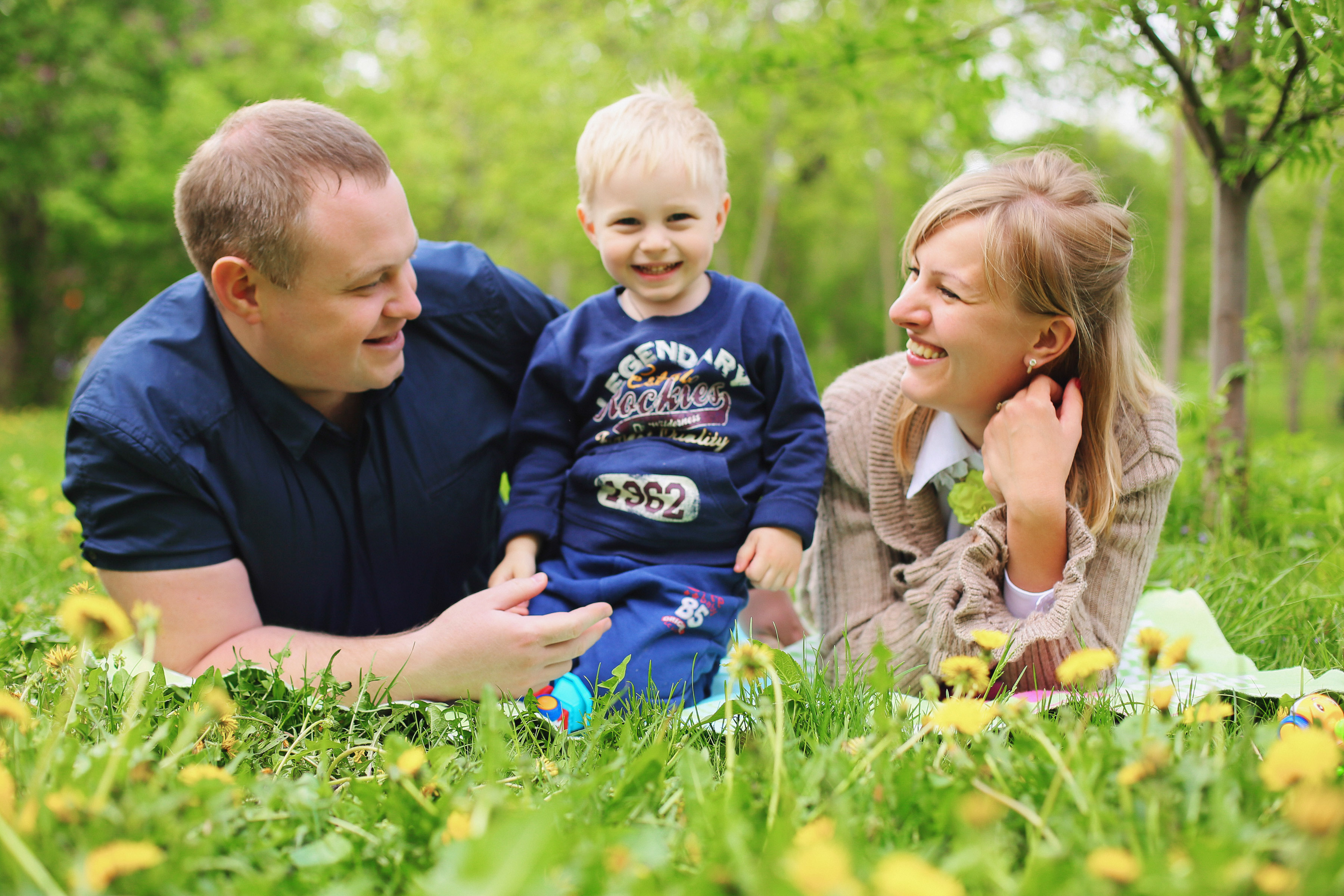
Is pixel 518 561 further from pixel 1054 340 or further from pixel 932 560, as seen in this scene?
pixel 1054 340

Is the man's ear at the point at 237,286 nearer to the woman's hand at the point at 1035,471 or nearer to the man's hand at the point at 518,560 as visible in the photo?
the man's hand at the point at 518,560

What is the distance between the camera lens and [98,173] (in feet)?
40.2

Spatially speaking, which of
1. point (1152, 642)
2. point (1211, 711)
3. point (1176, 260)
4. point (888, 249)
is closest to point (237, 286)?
point (1152, 642)

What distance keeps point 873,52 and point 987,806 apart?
10.2 ft

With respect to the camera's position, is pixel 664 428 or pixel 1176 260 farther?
pixel 1176 260

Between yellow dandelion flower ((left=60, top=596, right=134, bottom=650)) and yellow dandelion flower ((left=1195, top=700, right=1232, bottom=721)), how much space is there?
155 cm

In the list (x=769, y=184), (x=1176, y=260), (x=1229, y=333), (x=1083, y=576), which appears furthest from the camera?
(x=769, y=184)

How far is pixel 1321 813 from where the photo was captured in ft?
2.85

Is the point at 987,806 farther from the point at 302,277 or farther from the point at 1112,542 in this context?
the point at 302,277

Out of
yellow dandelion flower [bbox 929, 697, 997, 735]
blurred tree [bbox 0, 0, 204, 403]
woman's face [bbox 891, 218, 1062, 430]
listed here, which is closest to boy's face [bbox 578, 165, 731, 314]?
woman's face [bbox 891, 218, 1062, 430]

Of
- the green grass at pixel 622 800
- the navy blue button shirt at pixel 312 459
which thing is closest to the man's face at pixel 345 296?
the navy blue button shirt at pixel 312 459

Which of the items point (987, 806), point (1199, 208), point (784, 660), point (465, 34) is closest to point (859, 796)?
point (987, 806)

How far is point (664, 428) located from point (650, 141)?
0.72 meters

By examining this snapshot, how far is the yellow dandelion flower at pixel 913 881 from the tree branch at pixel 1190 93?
2670 millimetres
